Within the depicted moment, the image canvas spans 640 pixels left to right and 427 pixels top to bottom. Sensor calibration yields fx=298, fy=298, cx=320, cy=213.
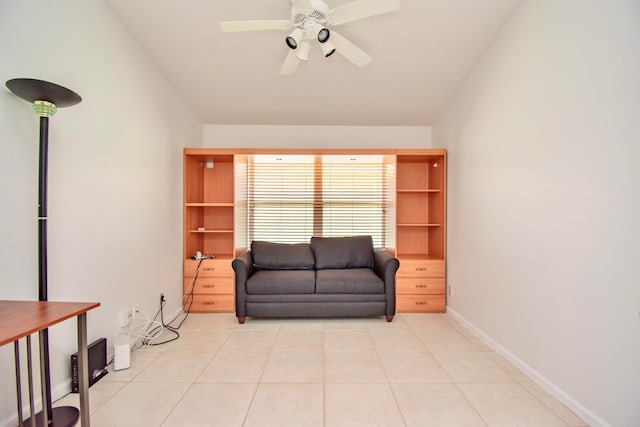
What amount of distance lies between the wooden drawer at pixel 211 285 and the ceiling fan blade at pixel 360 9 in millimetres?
2821

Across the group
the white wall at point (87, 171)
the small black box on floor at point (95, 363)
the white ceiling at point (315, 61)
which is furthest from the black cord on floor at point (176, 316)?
the white ceiling at point (315, 61)

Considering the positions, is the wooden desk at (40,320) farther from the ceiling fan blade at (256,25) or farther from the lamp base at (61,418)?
the ceiling fan blade at (256,25)

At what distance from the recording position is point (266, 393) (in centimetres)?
194

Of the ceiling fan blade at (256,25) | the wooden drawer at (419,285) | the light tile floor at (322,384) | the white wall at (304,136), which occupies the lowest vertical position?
the light tile floor at (322,384)

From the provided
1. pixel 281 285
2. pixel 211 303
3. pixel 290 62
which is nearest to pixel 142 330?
pixel 211 303

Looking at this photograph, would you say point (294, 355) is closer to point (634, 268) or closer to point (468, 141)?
point (634, 268)

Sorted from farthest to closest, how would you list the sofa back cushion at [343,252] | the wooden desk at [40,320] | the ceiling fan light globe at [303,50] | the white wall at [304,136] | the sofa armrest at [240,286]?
the white wall at [304,136], the sofa back cushion at [343,252], the sofa armrest at [240,286], the ceiling fan light globe at [303,50], the wooden desk at [40,320]

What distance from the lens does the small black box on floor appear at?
1937 millimetres

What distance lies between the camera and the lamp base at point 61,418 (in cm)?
149

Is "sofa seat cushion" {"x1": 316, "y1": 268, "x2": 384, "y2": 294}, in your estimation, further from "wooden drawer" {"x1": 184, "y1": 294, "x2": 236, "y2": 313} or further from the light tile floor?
"wooden drawer" {"x1": 184, "y1": 294, "x2": 236, "y2": 313}

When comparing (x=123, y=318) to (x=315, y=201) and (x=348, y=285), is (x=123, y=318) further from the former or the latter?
(x=315, y=201)

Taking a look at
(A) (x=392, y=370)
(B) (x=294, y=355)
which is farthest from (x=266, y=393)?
(A) (x=392, y=370)

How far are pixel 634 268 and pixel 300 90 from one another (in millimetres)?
3064

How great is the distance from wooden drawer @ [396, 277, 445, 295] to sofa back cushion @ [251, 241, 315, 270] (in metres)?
1.07
